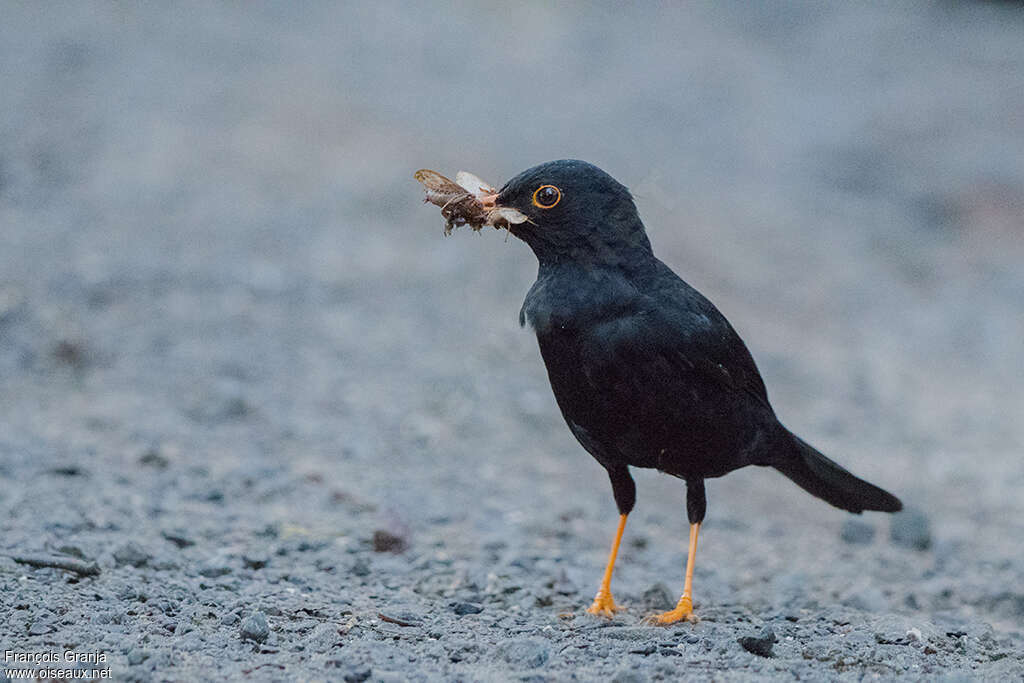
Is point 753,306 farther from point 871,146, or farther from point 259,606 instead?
point 259,606

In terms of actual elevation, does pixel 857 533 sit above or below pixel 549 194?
below

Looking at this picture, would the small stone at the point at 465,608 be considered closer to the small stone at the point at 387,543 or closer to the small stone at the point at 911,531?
the small stone at the point at 387,543

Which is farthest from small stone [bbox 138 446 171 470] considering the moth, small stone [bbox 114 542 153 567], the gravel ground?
the moth

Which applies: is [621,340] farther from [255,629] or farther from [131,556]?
[131,556]

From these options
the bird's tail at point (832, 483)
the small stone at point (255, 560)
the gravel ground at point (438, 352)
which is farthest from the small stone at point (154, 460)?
the bird's tail at point (832, 483)

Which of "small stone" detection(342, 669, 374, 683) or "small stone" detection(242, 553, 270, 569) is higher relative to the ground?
"small stone" detection(242, 553, 270, 569)

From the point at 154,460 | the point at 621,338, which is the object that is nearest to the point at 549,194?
the point at 621,338

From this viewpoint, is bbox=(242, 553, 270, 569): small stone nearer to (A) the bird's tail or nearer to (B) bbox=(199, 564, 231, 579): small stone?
(B) bbox=(199, 564, 231, 579): small stone
